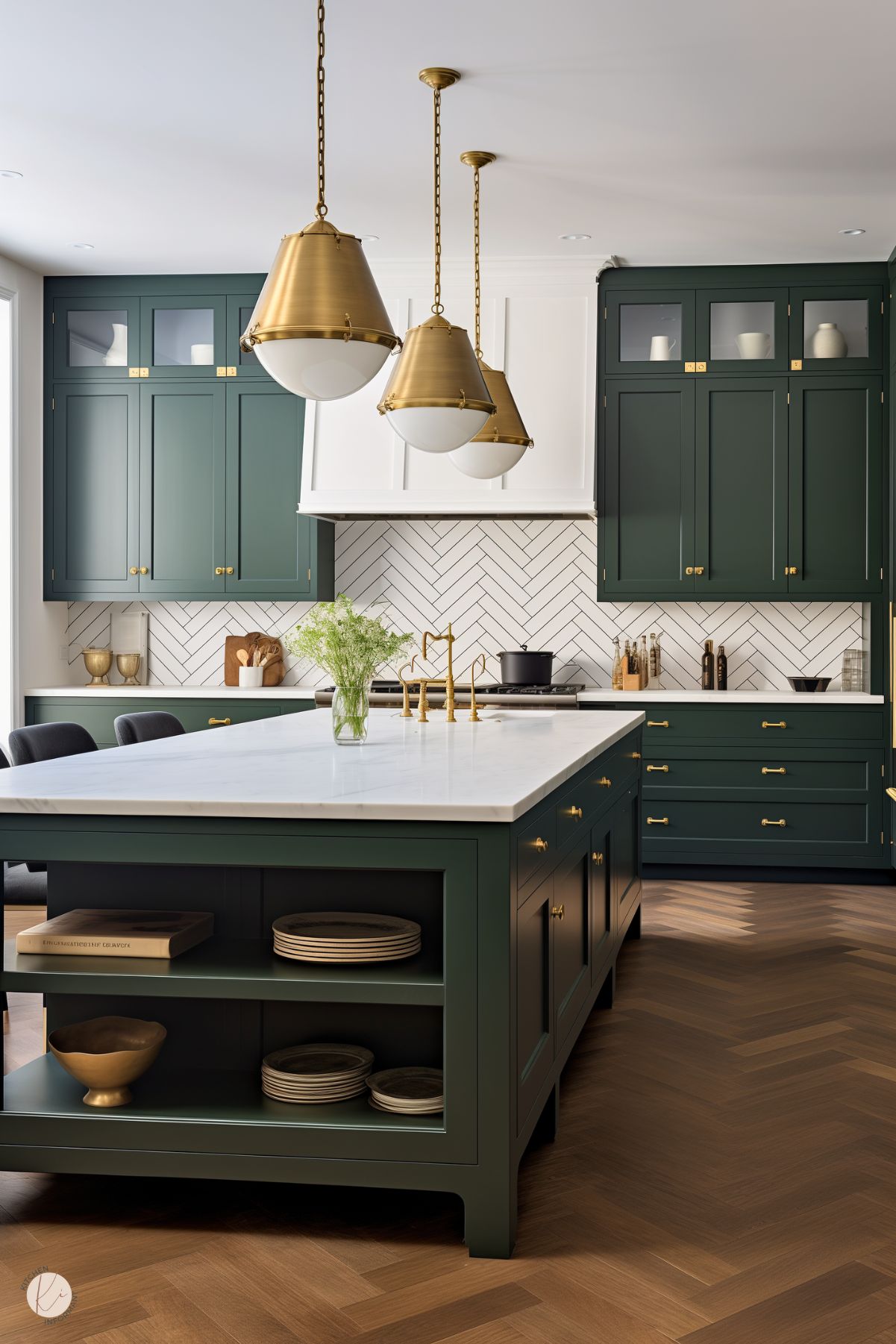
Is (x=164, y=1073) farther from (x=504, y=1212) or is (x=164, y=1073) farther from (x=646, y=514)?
(x=646, y=514)

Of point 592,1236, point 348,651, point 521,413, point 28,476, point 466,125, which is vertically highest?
point 466,125

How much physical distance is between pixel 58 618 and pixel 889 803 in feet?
14.3

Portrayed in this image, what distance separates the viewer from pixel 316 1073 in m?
2.57

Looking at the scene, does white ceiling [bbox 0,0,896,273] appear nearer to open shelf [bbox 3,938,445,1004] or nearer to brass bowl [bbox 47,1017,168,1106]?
open shelf [bbox 3,938,445,1004]

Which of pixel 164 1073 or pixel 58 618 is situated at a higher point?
pixel 58 618

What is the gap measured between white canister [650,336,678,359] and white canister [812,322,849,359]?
67 cm

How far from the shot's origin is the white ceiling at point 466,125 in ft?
12.4

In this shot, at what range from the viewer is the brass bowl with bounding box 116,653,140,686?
6.90 m

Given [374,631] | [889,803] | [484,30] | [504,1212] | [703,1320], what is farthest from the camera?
[889,803]

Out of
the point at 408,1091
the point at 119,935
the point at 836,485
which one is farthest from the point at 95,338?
the point at 408,1091

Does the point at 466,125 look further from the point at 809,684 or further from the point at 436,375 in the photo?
the point at 809,684

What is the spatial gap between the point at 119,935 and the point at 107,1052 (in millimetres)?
264

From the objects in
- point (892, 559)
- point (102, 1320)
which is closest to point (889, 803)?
point (892, 559)

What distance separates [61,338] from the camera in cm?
668
